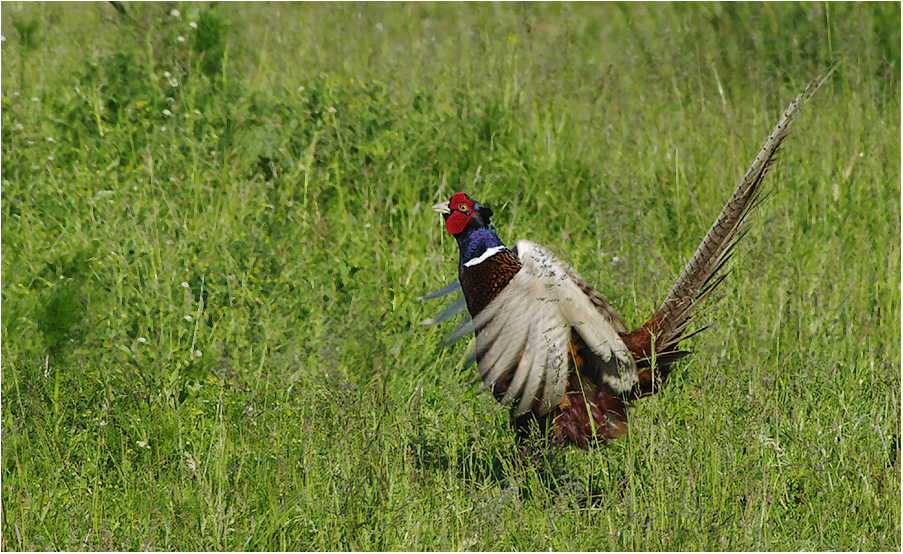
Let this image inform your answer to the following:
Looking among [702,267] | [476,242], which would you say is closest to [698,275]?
[702,267]

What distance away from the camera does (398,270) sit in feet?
13.0

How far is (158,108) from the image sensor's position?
4.86m

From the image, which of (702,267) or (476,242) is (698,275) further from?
(476,242)

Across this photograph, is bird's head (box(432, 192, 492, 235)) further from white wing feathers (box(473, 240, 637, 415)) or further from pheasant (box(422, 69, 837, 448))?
white wing feathers (box(473, 240, 637, 415))

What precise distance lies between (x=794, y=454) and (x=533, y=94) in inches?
115

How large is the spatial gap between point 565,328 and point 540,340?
0.30 feet

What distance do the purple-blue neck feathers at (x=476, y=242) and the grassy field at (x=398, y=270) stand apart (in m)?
0.42

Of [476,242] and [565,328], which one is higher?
[476,242]

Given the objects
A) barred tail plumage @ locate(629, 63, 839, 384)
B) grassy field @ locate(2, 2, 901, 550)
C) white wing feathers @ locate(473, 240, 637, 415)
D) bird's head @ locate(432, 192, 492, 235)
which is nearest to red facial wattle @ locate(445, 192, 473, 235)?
bird's head @ locate(432, 192, 492, 235)

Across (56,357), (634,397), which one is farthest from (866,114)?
(56,357)

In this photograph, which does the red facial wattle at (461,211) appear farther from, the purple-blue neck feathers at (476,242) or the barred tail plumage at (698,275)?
the barred tail plumage at (698,275)

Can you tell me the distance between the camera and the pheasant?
123 inches

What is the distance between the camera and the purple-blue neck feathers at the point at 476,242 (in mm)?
3369

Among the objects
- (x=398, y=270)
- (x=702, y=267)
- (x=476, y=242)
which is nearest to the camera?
(x=702, y=267)
